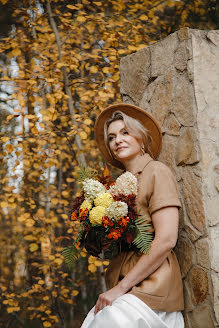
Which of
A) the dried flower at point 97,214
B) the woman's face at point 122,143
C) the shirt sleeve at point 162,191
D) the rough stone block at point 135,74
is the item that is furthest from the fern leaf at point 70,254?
the rough stone block at point 135,74

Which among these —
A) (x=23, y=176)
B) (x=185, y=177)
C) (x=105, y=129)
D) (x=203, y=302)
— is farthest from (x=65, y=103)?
(x=203, y=302)

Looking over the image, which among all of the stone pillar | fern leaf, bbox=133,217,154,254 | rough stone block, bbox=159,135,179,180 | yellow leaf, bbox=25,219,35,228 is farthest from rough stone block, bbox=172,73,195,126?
yellow leaf, bbox=25,219,35,228

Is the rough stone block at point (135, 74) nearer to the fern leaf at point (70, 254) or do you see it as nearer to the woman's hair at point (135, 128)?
the woman's hair at point (135, 128)

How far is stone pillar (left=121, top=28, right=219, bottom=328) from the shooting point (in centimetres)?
250

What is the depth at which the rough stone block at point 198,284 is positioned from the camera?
2.49m

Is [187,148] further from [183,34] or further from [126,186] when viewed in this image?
[183,34]

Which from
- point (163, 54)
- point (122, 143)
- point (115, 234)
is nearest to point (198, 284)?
point (115, 234)

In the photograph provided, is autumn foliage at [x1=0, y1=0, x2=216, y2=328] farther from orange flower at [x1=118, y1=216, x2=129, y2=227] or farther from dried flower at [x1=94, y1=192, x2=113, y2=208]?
orange flower at [x1=118, y1=216, x2=129, y2=227]

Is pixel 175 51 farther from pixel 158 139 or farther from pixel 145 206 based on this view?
pixel 145 206

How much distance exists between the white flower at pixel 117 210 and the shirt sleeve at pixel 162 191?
183mm

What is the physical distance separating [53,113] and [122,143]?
2.23 m

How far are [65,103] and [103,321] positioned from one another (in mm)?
4505

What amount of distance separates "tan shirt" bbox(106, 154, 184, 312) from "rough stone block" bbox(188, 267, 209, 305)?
0.53 feet

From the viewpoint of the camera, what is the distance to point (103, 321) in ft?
6.93
